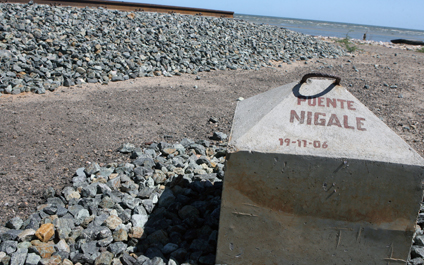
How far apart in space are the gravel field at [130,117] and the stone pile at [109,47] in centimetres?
4

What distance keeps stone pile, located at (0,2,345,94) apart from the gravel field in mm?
37

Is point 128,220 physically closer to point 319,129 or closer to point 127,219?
point 127,219

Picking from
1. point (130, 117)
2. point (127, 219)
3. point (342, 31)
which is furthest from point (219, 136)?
point (342, 31)

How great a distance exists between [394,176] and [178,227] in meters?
1.76

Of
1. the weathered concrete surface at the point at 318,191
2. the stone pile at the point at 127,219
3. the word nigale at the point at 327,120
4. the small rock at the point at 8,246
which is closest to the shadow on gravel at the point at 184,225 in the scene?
the stone pile at the point at 127,219

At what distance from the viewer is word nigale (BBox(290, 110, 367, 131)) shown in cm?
235

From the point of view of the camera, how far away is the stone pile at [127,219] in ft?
8.48

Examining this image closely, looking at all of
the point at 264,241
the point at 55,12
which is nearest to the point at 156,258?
the point at 264,241

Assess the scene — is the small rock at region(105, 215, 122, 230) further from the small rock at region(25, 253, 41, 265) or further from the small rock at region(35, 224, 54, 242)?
the small rock at region(25, 253, 41, 265)

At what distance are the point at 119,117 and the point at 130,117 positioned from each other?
0.19m

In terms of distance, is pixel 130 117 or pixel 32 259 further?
pixel 130 117

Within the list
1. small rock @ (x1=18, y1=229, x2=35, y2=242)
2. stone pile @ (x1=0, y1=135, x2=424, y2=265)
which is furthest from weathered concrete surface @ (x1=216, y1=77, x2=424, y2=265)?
small rock @ (x1=18, y1=229, x2=35, y2=242)

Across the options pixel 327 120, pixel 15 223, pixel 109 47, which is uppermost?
pixel 327 120

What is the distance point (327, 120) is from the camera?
7.77 feet
